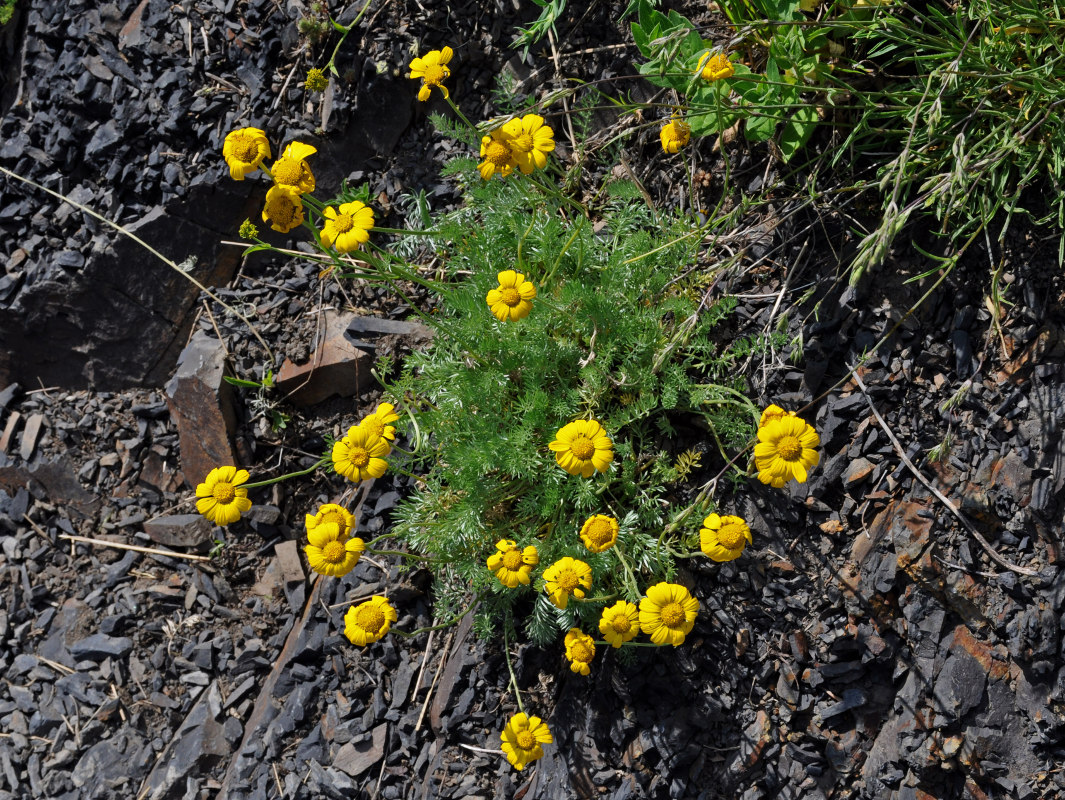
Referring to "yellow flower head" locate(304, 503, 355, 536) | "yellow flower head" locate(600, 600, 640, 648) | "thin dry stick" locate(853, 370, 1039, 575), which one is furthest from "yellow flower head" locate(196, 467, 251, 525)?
"thin dry stick" locate(853, 370, 1039, 575)

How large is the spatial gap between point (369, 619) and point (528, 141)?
5.87ft

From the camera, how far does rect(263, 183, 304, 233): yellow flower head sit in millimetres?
2898

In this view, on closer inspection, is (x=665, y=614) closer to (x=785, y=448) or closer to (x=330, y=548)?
(x=785, y=448)

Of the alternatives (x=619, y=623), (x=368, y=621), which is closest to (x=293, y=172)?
(x=368, y=621)

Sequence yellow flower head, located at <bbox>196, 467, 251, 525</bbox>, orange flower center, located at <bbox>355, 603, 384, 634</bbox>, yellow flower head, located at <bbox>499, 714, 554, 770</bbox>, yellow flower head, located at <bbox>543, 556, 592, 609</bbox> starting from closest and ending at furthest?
yellow flower head, located at <bbox>543, 556, 592, 609</bbox>
yellow flower head, located at <bbox>499, 714, 554, 770</bbox>
orange flower center, located at <bbox>355, 603, 384, 634</bbox>
yellow flower head, located at <bbox>196, 467, 251, 525</bbox>

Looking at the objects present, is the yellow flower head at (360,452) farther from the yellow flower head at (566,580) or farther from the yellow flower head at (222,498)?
the yellow flower head at (566,580)

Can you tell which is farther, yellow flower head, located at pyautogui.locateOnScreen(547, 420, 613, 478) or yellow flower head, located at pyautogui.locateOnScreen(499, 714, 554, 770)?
yellow flower head, located at pyautogui.locateOnScreen(499, 714, 554, 770)

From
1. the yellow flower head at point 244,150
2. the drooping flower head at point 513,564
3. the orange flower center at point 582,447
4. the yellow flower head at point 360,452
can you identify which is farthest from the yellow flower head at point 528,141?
the drooping flower head at point 513,564

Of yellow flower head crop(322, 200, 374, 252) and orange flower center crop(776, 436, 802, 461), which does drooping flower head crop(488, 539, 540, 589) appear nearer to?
orange flower center crop(776, 436, 802, 461)

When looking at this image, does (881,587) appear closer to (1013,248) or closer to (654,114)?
(1013,248)

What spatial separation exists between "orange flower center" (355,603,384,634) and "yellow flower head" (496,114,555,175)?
1.66 meters

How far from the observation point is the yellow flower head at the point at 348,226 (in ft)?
9.34

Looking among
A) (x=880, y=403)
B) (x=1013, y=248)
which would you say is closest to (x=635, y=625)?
(x=880, y=403)

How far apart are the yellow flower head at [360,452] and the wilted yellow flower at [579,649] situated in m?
0.89
